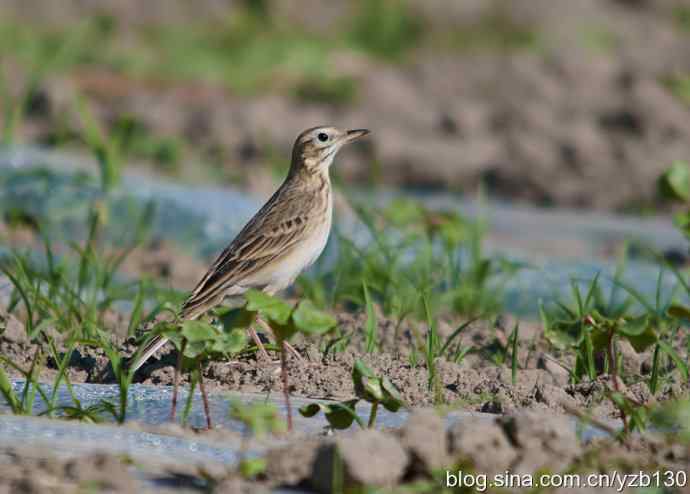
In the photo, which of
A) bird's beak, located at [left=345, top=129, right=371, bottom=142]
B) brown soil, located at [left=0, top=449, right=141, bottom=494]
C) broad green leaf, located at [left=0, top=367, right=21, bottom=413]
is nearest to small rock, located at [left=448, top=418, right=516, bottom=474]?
brown soil, located at [left=0, top=449, right=141, bottom=494]

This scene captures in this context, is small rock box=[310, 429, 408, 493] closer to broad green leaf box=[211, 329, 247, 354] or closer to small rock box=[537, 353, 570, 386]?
broad green leaf box=[211, 329, 247, 354]

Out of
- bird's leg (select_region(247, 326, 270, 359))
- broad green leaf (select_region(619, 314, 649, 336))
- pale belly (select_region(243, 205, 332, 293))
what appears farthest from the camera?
pale belly (select_region(243, 205, 332, 293))

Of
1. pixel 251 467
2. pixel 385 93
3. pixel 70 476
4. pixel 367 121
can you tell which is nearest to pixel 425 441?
pixel 251 467

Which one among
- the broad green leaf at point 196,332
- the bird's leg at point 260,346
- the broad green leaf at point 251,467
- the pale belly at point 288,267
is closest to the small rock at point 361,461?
the broad green leaf at point 251,467

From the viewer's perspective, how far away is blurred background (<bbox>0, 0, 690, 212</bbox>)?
1092 centimetres

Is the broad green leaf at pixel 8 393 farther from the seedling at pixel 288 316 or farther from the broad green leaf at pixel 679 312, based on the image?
the broad green leaf at pixel 679 312

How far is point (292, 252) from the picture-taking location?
5.73m

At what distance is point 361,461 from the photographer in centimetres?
317

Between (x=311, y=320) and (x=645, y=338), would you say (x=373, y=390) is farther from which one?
(x=645, y=338)

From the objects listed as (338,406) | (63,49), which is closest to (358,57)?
(63,49)

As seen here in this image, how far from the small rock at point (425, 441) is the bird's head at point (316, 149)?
10.3 feet

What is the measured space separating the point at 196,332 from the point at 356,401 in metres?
0.52

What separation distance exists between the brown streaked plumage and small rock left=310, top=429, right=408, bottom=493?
2000 mm

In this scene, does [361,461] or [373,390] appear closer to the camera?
[361,461]
